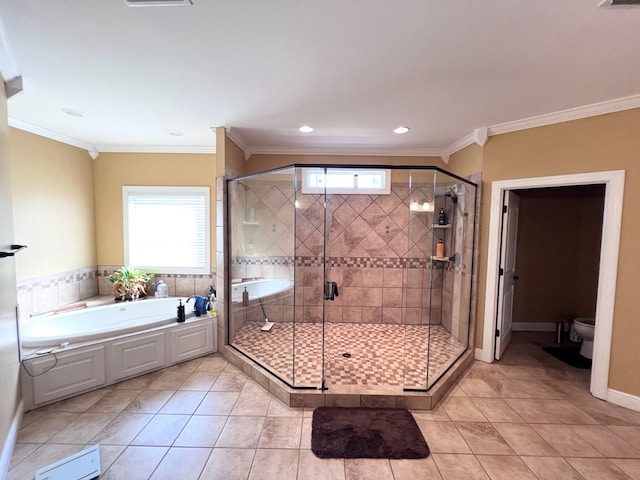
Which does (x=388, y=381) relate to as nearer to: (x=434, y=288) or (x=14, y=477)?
(x=434, y=288)

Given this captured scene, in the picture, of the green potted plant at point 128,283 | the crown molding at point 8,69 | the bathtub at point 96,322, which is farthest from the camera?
the green potted plant at point 128,283

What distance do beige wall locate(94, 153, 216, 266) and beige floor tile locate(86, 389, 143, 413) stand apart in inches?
77.7

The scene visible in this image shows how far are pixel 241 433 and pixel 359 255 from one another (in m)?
2.50

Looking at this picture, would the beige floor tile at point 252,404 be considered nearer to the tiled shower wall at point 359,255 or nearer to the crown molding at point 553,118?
the tiled shower wall at point 359,255

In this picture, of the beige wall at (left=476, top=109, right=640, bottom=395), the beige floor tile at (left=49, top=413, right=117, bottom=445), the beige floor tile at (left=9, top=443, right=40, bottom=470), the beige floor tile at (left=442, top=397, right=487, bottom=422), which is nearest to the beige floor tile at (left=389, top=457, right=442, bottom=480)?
the beige floor tile at (left=442, top=397, right=487, bottom=422)

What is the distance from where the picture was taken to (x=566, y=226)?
12.3 ft

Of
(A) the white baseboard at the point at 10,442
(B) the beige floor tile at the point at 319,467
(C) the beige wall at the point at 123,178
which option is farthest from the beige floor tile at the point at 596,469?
(C) the beige wall at the point at 123,178

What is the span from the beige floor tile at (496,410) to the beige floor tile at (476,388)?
0.23 ft

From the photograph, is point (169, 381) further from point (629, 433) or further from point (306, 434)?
point (629, 433)

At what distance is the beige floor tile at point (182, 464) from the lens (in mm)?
1583

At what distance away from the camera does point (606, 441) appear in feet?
6.15

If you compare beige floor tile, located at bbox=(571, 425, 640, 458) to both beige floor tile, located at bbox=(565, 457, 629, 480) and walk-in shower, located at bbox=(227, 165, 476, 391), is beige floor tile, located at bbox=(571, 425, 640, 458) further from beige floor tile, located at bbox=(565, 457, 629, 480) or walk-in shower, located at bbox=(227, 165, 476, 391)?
walk-in shower, located at bbox=(227, 165, 476, 391)

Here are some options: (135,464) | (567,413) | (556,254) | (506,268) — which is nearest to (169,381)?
(135,464)

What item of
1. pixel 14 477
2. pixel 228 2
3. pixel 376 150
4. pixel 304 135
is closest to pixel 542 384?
pixel 376 150
